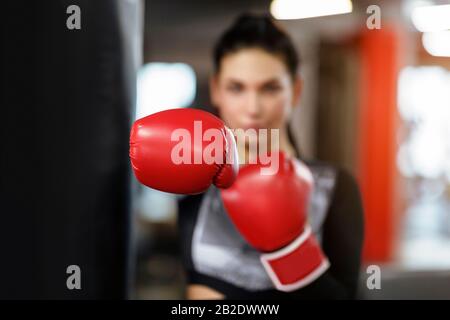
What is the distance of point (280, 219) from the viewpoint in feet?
2.89

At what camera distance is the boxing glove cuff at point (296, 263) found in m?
0.91

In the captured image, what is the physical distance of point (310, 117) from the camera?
350 cm

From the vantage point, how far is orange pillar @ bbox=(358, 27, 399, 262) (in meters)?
3.62

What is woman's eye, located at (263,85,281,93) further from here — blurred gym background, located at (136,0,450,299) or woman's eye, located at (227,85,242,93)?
blurred gym background, located at (136,0,450,299)

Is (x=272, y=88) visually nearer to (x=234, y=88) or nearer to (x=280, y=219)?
(x=234, y=88)

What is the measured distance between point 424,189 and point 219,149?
630 centimetres

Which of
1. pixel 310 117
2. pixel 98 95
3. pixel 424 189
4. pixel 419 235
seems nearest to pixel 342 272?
pixel 98 95

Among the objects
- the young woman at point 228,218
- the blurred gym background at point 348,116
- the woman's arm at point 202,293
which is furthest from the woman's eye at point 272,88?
the blurred gym background at point 348,116

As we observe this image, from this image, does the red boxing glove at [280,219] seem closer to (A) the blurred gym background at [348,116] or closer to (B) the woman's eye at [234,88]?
(B) the woman's eye at [234,88]

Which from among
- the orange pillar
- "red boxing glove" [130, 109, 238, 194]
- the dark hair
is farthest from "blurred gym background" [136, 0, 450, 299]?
"red boxing glove" [130, 109, 238, 194]

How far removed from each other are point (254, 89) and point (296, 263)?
0.32m

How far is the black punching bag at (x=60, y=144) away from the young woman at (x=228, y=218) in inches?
7.4

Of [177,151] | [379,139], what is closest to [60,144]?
[177,151]

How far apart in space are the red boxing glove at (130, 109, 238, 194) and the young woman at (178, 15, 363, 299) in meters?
0.26
